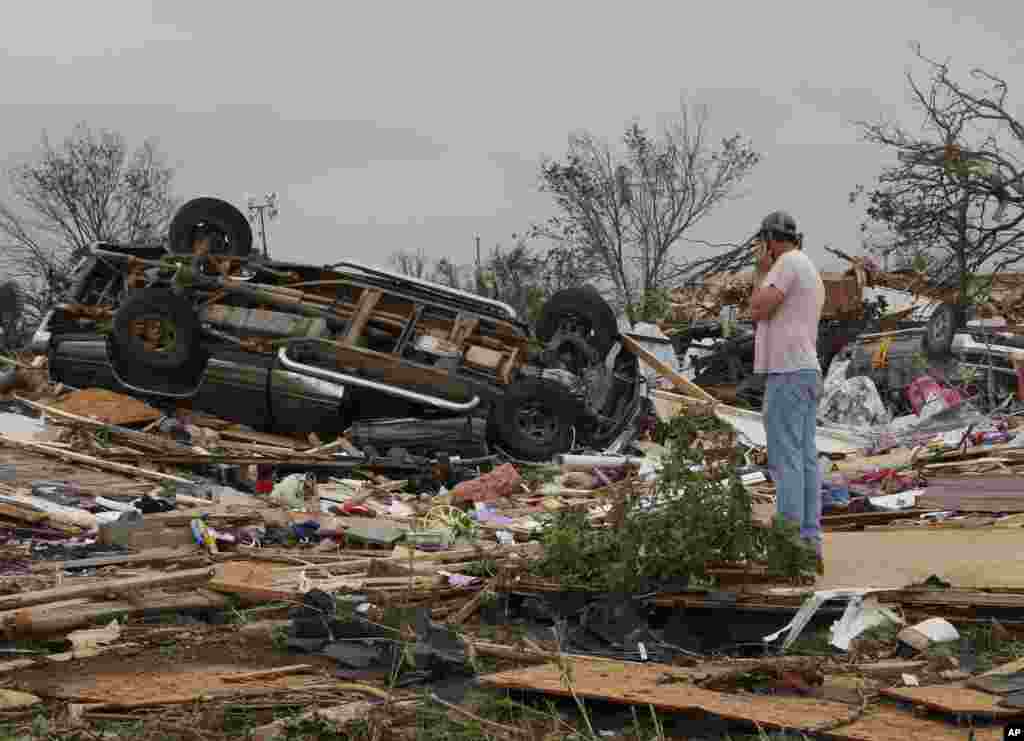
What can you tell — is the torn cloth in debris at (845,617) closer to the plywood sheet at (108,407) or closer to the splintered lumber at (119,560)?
the splintered lumber at (119,560)

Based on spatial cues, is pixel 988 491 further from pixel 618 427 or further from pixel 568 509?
pixel 618 427

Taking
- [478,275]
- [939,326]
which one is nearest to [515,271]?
[478,275]

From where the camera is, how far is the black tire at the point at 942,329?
60.0ft

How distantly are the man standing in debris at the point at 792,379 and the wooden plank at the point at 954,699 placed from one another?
2300 mm

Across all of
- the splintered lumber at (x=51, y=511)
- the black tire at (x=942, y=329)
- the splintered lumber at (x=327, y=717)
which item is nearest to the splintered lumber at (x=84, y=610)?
the splintered lumber at (x=327, y=717)

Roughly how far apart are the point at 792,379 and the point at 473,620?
2.16 m

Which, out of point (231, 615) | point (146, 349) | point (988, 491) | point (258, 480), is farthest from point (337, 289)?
point (231, 615)

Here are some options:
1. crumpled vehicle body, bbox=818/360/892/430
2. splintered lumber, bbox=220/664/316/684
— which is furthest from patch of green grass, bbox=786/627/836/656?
crumpled vehicle body, bbox=818/360/892/430

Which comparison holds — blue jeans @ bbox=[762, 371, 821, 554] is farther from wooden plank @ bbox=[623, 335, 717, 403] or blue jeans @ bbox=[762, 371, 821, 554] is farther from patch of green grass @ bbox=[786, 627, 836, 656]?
wooden plank @ bbox=[623, 335, 717, 403]

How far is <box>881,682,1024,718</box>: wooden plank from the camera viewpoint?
3988mm

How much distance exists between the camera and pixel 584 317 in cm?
1583

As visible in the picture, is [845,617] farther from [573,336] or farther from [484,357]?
[573,336]

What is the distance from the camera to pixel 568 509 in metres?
6.87

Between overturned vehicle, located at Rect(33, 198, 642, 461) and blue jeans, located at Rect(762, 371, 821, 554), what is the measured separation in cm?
721
